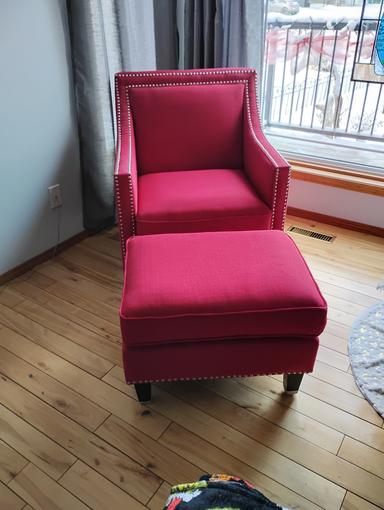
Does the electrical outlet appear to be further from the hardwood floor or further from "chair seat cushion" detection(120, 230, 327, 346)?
"chair seat cushion" detection(120, 230, 327, 346)

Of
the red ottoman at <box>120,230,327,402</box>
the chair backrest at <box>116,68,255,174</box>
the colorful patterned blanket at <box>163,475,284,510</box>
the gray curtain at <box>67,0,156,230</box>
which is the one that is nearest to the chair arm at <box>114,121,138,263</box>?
the chair backrest at <box>116,68,255,174</box>

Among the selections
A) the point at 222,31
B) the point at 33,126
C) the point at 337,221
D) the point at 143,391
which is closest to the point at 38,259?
the point at 33,126

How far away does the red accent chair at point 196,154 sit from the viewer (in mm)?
1886

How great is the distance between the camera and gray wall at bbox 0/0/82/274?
194cm

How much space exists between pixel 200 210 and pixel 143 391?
0.78 m

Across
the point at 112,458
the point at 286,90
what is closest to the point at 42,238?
the point at 112,458

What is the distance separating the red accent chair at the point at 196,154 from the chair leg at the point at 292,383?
677 millimetres

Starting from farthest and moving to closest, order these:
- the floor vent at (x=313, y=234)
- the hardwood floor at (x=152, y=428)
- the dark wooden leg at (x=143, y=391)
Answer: the floor vent at (x=313, y=234), the dark wooden leg at (x=143, y=391), the hardwood floor at (x=152, y=428)

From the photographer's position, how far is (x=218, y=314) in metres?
1.31

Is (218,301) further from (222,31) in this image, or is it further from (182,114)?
(222,31)

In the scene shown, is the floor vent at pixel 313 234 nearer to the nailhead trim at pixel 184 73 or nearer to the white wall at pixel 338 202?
the white wall at pixel 338 202

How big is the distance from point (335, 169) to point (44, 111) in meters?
1.65

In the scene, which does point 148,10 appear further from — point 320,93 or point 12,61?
point 320,93

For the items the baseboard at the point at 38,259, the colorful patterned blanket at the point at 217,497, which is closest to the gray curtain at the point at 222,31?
the baseboard at the point at 38,259
